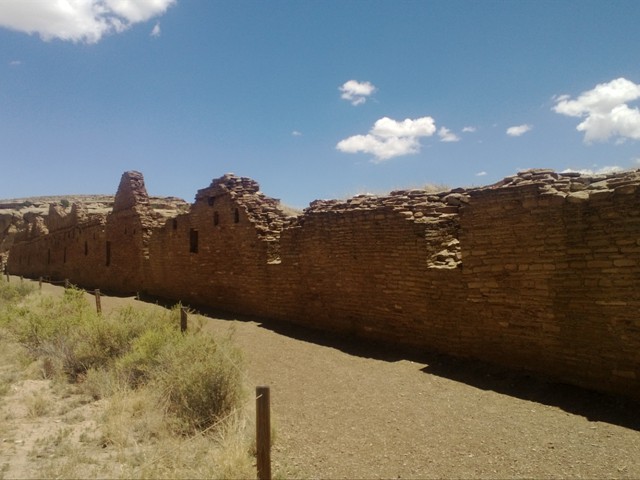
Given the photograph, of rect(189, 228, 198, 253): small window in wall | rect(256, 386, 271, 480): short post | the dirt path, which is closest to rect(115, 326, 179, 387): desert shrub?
the dirt path

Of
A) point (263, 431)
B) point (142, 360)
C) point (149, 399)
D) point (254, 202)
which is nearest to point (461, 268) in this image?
point (263, 431)

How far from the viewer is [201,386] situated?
5.22m

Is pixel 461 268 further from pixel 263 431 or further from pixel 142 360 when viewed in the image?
pixel 142 360

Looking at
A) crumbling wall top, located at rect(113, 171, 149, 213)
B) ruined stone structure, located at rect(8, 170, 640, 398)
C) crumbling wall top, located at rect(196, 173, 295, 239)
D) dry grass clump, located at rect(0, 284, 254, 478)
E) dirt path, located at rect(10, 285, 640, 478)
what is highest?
crumbling wall top, located at rect(113, 171, 149, 213)

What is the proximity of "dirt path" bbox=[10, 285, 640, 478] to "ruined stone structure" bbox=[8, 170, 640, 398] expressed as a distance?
544mm

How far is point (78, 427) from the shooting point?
5.25 m

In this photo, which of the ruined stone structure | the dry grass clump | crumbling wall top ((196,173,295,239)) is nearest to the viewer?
the dry grass clump

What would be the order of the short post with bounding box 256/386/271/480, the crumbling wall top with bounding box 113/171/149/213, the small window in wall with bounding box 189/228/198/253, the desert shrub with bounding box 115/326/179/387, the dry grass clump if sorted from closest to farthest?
1. the short post with bounding box 256/386/271/480
2. the dry grass clump
3. the desert shrub with bounding box 115/326/179/387
4. the small window in wall with bounding box 189/228/198/253
5. the crumbling wall top with bounding box 113/171/149/213

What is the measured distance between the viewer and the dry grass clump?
408cm

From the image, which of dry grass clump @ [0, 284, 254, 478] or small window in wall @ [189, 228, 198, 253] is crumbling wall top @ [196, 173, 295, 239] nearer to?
small window in wall @ [189, 228, 198, 253]

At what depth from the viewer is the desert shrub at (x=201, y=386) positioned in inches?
200

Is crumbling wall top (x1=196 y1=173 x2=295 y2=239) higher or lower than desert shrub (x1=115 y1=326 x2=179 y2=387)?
higher

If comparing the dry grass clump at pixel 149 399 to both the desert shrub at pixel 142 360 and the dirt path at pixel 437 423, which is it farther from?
the dirt path at pixel 437 423

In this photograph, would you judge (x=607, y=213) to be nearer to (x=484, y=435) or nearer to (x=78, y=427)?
(x=484, y=435)
